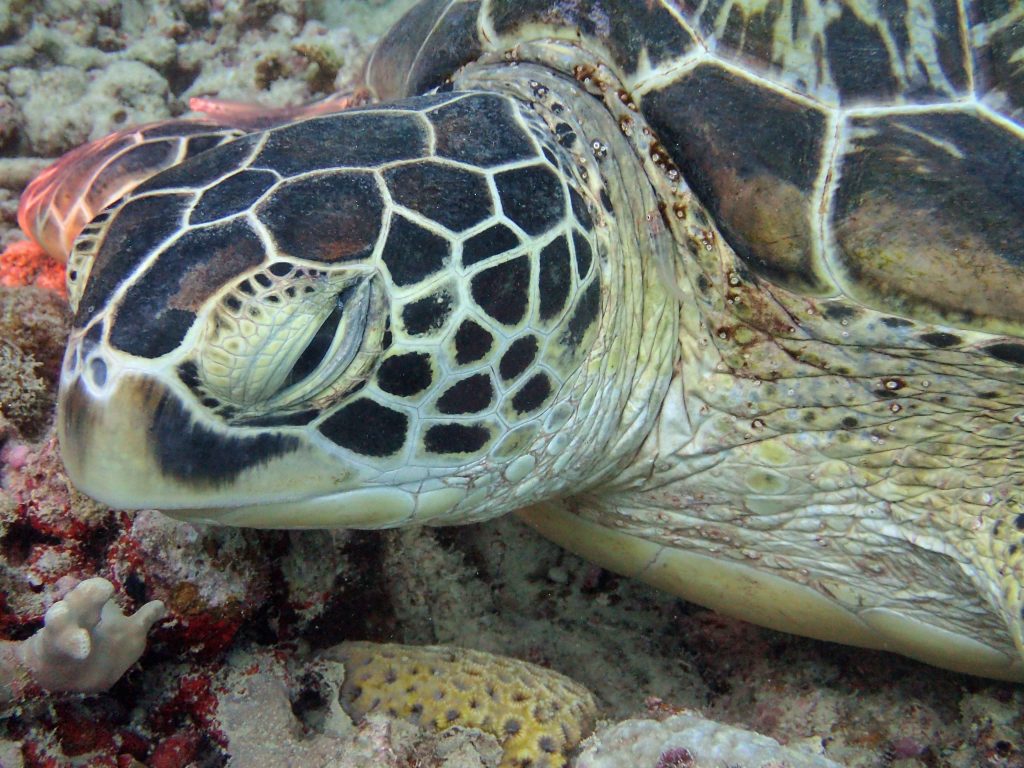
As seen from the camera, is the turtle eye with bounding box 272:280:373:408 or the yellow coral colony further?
the yellow coral colony

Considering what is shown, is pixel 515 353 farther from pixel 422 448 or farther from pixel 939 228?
pixel 939 228

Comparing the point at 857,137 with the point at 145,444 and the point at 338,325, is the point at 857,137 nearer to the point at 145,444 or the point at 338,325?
the point at 338,325

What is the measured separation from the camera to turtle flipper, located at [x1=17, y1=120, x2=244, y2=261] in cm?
195

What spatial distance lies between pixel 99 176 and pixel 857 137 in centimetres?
200

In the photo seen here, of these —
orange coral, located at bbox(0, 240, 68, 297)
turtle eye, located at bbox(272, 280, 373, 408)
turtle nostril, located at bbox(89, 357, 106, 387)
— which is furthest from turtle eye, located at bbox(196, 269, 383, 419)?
orange coral, located at bbox(0, 240, 68, 297)

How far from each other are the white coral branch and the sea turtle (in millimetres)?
276

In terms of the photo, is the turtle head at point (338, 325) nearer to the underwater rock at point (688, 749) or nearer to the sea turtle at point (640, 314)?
the sea turtle at point (640, 314)

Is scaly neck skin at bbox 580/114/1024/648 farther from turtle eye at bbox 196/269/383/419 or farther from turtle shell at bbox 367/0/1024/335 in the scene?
turtle eye at bbox 196/269/383/419

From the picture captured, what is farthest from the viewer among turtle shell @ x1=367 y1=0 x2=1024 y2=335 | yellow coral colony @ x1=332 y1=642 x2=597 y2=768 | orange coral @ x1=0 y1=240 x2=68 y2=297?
orange coral @ x1=0 y1=240 x2=68 y2=297

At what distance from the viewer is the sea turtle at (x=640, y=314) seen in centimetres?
104

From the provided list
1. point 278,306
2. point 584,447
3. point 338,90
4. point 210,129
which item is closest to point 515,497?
point 584,447

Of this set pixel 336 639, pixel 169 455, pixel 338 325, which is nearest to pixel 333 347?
pixel 338 325

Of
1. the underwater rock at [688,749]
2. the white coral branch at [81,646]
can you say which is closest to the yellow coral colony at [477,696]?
the underwater rock at [688,749]

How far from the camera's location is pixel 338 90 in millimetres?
3006
